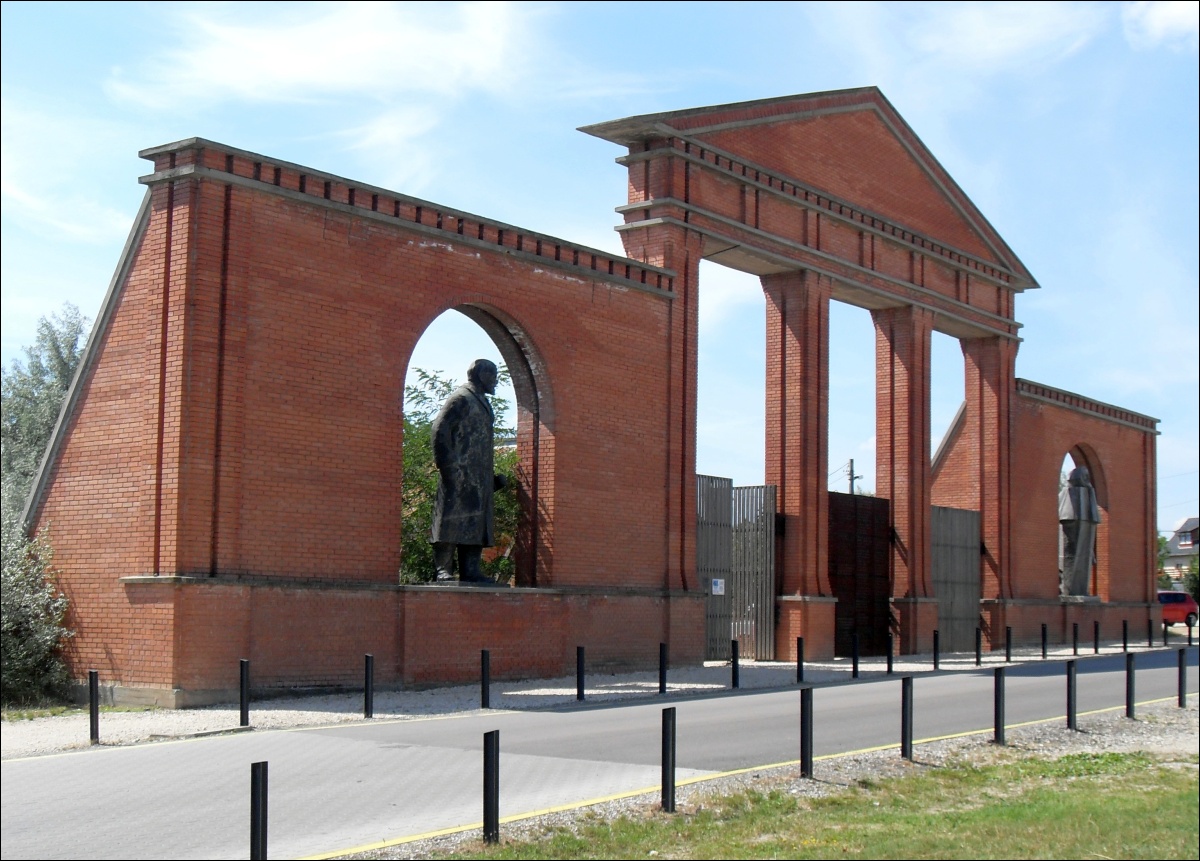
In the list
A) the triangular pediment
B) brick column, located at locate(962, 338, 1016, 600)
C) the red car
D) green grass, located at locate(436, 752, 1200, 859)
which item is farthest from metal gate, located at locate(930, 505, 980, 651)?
the red car

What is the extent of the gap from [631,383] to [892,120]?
38.7 ft

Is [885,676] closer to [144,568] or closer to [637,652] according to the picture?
[637,652]

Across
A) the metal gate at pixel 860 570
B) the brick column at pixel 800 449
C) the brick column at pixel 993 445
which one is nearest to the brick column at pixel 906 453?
the metal gate at pixel 860 570

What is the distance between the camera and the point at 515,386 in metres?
22.0

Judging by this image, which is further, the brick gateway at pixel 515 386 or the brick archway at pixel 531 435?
the brick archway at pixel 531 435

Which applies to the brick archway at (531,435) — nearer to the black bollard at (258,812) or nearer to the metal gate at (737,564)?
the metal gate at (737,564)

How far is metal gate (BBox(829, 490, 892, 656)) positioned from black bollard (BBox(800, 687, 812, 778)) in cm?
1877

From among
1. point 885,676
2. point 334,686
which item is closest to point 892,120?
point 885,676

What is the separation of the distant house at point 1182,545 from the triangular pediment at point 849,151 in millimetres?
78871

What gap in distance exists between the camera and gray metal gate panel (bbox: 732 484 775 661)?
90.3 feet

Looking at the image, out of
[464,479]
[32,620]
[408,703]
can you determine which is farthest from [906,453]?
[32,620]

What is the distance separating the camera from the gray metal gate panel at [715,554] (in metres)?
26.4

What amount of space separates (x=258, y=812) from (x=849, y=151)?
26.1m

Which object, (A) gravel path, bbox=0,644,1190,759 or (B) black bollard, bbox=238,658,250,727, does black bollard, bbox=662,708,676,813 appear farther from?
(B) black bollard, bbox=238,658,250,727
